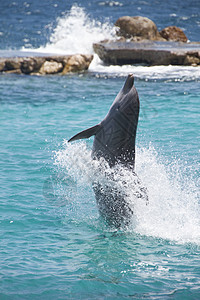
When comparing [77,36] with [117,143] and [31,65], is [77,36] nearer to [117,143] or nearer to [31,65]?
[31,65]

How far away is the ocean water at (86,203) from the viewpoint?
4789 millimetres

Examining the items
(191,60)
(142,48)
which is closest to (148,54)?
(142,48)

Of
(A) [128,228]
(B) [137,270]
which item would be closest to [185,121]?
(A) [128,228]

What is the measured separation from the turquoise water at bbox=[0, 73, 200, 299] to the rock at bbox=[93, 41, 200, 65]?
27.1ft

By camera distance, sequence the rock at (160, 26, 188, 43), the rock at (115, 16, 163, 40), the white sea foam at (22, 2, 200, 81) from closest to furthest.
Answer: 1. the white sea foam at (22, 2, 200, 81)
2. the rock at (115, 16, 163, 40)
3. the rock at (160, 26, 188, 43)

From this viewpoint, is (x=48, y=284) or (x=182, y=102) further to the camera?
(x=182, y=102)

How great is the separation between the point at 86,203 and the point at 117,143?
1.70 metres

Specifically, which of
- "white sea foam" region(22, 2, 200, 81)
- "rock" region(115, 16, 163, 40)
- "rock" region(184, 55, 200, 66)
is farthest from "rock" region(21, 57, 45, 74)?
"rock" region(115, 16, 163, 40)

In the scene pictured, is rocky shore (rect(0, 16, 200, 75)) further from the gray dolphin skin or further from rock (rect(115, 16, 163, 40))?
the gray dolphin skin

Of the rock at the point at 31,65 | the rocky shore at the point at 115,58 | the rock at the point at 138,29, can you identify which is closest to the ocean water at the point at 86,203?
the rock at the point at 31,65

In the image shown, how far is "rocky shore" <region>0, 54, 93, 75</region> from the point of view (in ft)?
59.8

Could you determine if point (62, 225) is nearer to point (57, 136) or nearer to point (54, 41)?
point (57, 136)

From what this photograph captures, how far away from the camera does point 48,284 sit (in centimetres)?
470

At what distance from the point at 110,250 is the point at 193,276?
1.14 meters
